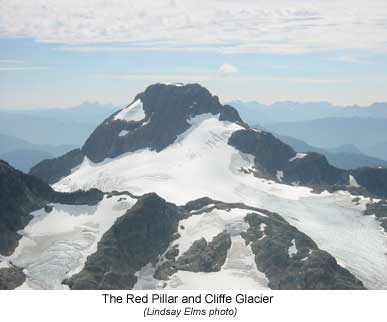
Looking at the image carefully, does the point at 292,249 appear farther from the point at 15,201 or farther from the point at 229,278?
the point at 15,201

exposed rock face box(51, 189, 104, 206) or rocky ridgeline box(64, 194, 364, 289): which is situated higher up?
exposed rock face box(51, 189, 104, 206)

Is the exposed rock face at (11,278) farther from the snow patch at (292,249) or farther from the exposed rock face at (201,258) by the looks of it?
the snow patch at (292,249)

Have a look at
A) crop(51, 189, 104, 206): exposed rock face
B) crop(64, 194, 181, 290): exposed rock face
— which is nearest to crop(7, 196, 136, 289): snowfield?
crop(51, 189, 104, 206): exposed rock face

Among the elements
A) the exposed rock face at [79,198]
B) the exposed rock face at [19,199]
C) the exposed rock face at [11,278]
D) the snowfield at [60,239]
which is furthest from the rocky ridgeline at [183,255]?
the exposed rock face at [19,199]

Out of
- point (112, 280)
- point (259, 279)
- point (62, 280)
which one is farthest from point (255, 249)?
point (62, 280)

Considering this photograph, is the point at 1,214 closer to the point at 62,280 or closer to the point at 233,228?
the point at 62,280

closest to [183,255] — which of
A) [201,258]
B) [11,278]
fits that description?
[201,258]

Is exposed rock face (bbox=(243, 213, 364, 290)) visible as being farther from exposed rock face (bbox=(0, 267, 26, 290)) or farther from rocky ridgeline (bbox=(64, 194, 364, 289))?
exposed rock face (bbox=(0, 267, 26, 290))

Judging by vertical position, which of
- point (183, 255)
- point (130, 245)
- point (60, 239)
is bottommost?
point (183, 255)
